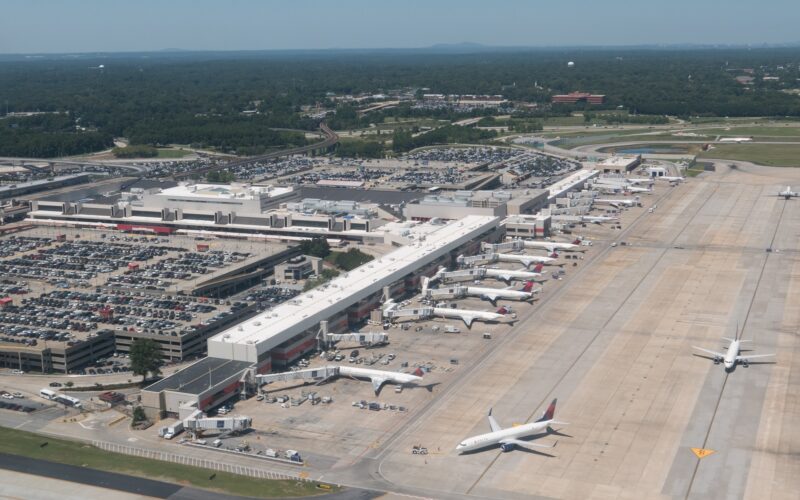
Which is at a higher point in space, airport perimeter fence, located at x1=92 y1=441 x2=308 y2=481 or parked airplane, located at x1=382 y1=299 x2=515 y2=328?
parked airplane, located at x1=382 y1=299 x2=515 y2=328

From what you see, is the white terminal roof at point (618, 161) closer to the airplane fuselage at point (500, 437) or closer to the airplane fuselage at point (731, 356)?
the airplane fuselage at point (731, 356)

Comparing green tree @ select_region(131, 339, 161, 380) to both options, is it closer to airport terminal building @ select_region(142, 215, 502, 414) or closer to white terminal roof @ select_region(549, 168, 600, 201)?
airport terminal building @ select_region(142, 215, 502, 414)

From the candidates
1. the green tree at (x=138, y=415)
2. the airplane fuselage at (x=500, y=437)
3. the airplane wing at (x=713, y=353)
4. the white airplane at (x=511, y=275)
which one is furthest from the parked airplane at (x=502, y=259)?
the green tree at (x=138, y=415)

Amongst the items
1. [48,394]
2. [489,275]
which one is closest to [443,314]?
[489,275]

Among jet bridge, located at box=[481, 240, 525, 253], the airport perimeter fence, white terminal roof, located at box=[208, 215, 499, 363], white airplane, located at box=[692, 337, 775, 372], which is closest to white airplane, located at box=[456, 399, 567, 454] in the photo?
the airport perimeter fence

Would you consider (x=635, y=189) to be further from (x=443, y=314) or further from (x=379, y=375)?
(x=379, y=375)
